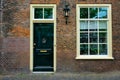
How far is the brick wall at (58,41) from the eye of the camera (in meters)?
14.9

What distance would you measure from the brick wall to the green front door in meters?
0.37

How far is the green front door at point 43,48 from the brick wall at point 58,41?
37 centimetres

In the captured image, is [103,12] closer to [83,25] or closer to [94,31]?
[94,31]

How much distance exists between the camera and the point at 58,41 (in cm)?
1495

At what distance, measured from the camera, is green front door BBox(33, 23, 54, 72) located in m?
15.1

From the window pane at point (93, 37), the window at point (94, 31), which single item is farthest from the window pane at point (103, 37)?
the window pane at point (93, 37)

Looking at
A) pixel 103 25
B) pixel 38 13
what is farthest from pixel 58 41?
pixel 103 25

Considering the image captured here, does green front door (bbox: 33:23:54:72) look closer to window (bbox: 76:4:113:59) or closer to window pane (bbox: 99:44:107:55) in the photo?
window (bbox: 76:4:113:59)

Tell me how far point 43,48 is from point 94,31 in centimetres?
255

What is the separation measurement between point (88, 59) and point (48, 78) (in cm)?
245

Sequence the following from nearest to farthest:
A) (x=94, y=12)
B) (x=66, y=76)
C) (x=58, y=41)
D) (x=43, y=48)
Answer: (x=66, y=76)
(x=58, y=41)
(x=94, y=12)
(x=43, y=48)

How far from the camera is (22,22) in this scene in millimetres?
14969

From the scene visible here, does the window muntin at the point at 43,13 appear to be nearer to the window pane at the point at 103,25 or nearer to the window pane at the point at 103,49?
the window pane at the point at 103,25

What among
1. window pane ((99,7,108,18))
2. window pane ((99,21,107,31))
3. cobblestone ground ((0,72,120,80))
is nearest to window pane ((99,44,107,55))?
window pane ((99,21,107,31))
